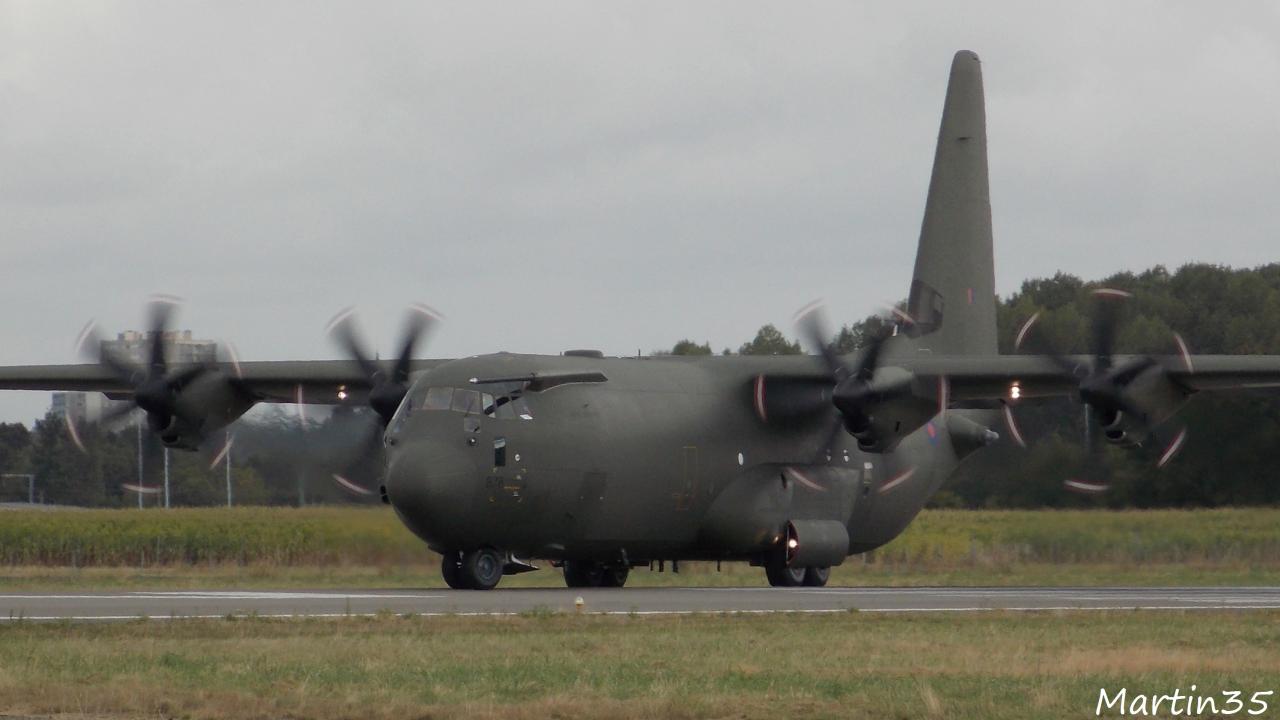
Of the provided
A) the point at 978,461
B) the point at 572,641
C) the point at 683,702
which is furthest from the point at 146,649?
the point at 978,461

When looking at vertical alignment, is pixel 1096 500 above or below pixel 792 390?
below

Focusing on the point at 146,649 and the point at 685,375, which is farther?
the point at 685,375

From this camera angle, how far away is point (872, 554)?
139 ft

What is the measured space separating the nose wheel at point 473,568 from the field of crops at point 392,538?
6.65 feet

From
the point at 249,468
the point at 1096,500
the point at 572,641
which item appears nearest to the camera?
the point at 572,641

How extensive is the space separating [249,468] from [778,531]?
1003 cm

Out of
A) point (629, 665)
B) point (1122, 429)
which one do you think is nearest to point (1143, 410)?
point (1122, 429)

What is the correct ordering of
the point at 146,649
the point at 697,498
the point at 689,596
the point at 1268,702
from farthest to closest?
the point at 697,498, the point at 689,596, the point at 146,649, the point at 1268,702

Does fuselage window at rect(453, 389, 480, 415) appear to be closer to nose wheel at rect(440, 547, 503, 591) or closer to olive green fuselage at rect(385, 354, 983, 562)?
olive green fuselage at rect(385, 354, 983, 562)

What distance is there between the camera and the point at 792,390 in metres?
31.9

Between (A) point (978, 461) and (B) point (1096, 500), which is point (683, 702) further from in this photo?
(B) point (1096, 500)

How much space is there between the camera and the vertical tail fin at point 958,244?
36.8 m

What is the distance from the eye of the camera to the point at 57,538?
149 ft

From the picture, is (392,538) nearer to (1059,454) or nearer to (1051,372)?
(1051,372)
